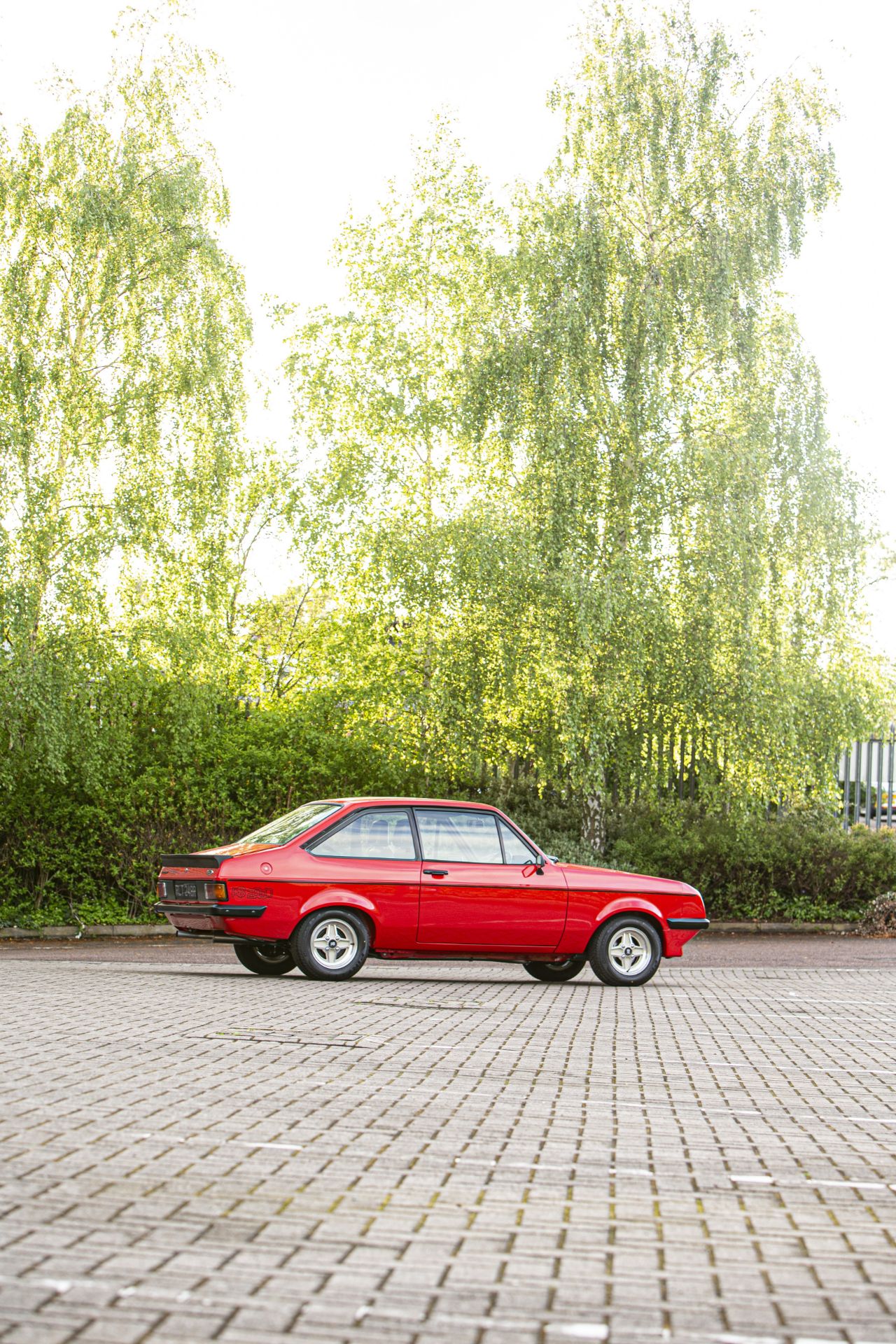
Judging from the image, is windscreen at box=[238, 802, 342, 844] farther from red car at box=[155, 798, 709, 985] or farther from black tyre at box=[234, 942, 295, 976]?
black tyre at box=[234, 942, 295, 976]

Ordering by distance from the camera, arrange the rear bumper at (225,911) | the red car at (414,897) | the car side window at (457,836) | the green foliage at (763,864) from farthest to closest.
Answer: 1. the green foliage at (763,864)
2. the car side window at (457,836)
3. the red car at (414,897)
4. the rear bumper at (225,911)

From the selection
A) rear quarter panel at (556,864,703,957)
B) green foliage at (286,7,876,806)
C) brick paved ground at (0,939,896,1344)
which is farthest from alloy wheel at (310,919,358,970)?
green foliage at (286,7,876,806)

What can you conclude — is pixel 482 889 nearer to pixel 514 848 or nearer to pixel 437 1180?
pixel 514 848

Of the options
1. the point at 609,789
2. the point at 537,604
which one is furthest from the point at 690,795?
the point at 537,604

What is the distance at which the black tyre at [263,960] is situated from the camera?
1351 cm

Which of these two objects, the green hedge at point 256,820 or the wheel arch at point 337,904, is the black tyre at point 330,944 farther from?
the green hedge at point 256,820

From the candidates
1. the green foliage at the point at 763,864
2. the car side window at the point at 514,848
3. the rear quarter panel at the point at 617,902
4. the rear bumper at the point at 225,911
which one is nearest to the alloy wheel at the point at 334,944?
the rear bumper at the point at 225,911

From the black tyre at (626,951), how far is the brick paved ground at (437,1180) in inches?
112

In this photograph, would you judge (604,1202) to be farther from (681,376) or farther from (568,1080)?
(681,376)

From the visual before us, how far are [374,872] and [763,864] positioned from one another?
10734 mm

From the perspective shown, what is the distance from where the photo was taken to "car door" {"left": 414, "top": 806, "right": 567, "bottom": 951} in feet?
41.6

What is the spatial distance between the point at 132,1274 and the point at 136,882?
16684 millimetres

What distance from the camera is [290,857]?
1248cm

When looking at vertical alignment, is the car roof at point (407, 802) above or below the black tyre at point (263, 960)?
above
